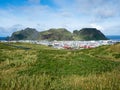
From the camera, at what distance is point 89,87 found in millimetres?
11938

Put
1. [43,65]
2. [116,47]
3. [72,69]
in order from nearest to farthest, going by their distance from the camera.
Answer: [72,69] → [43,65] → [116,47]

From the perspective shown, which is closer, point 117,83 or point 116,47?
point 117,83

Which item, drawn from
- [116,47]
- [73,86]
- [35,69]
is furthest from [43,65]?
[116,47]

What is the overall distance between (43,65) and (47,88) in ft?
59.2

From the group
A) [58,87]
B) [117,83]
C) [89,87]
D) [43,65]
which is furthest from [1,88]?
[43,65]

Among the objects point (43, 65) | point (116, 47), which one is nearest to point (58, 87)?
point (43, 65)

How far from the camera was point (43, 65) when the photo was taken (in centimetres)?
3012

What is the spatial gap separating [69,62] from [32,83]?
62.3 feet

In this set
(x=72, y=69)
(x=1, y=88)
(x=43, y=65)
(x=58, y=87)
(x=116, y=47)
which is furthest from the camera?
(x=116, y=47)

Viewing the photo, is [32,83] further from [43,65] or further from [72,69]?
[43,65]

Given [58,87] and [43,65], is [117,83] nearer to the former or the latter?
[58,87]

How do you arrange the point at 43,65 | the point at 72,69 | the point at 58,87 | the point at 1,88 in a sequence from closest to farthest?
the point at 1,88 < the point at 58,87 < the point at 72,69 < the point at 43,65

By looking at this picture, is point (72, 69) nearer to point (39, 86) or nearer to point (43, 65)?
point (43, 65)

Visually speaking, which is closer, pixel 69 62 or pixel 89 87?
pixel 89 87
